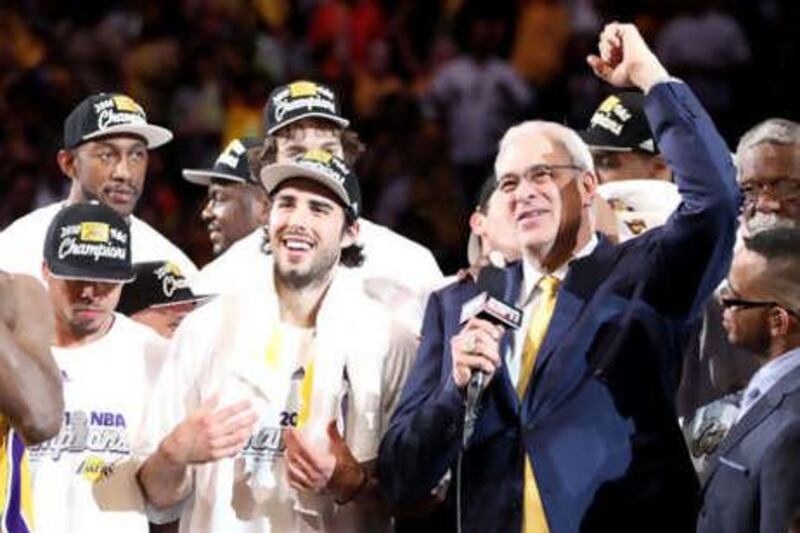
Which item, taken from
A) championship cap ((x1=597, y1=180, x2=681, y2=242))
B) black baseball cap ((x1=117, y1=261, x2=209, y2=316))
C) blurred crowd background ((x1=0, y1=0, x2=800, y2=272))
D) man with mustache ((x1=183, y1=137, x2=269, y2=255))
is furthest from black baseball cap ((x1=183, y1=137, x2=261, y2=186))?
blurred crowd background ((x1=0, y1=0, x2=800, y2=272))

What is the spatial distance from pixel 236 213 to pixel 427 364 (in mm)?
2048

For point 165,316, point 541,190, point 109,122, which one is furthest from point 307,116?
point 541,190

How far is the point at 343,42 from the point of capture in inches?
448

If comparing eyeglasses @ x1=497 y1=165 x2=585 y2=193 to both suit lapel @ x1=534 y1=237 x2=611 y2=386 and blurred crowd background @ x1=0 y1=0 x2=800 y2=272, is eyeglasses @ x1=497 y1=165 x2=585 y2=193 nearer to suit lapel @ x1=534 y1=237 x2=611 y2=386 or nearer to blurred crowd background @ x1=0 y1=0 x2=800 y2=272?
suit lapel @ x1=534 y1=237 x2=611 y2=386

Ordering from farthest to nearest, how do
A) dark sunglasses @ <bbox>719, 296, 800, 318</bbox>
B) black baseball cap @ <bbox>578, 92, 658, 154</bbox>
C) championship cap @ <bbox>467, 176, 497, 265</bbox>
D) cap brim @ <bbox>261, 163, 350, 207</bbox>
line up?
black baseball cap @ <bbox>578, 92, 658, 154</bbox> → championship cap @ <bbox>467, 176, 497, 265</bbox> → cap brim @ <bbox>261, 163, 350, 207</bbox> → dark sunglasses @ <bbox>719, 296, 800, 318</bbox>

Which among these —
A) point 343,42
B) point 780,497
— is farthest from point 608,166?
point 343,42

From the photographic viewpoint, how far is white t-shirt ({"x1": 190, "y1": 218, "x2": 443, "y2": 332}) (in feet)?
21.0

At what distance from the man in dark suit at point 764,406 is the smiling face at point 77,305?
70.1 inches

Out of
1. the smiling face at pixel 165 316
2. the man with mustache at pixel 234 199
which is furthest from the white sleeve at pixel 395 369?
the man with mustache at pixel 234 199

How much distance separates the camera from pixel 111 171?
7109 mm

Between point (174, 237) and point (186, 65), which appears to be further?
point (186, 65)

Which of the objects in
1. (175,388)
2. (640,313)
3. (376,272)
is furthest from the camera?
(376,272)

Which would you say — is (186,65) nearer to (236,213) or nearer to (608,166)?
(236,213)

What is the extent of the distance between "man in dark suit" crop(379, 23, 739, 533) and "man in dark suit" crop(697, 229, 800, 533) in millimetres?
193
